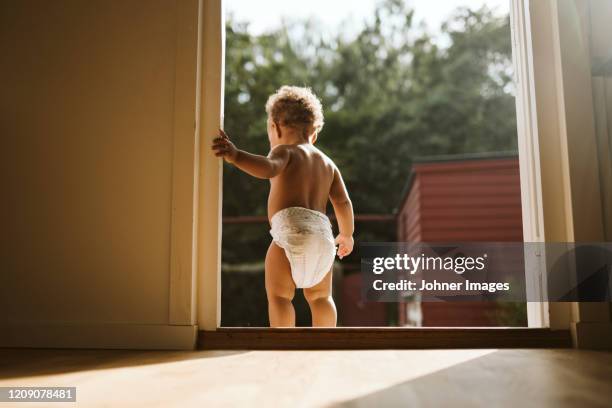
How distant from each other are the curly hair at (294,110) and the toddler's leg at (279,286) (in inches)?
24.6

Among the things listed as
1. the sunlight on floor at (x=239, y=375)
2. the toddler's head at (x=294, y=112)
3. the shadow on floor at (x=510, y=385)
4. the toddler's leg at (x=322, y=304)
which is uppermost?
the toddler's head at (x=294, y=112)

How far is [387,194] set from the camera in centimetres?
1362

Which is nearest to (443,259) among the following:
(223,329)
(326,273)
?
(326,273)

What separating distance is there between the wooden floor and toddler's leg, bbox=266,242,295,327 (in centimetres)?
81

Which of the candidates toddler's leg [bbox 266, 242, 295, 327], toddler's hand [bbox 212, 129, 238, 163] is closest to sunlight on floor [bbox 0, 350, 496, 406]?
toddler's hand [bbox 212, 129, 238, 163]

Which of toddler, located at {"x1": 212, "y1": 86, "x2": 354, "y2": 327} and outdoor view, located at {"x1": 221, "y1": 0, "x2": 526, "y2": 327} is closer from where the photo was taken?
toddler, located at {"x1": 212, "y1": 86, "x2": 354, "y2": 327}

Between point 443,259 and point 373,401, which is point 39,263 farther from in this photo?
point 443,259

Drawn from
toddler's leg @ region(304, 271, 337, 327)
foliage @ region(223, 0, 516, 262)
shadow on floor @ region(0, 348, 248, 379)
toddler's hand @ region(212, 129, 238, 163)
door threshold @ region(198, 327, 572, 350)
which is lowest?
shadow on floor @ region(0, 348, 248, 379)

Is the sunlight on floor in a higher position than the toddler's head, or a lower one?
lower

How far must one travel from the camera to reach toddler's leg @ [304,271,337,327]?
2.69 metres

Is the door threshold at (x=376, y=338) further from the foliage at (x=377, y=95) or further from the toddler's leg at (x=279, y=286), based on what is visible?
the foliage at (x=377, y=95)

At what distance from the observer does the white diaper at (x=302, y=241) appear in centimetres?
259

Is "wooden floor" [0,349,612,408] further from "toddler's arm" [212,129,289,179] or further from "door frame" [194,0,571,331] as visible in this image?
"toddler's arm" [212,129,289,179]

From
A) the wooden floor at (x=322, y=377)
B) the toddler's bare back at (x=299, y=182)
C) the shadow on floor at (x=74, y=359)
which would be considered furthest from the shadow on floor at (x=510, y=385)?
the toddler's bare back at (x=299, y=182)
